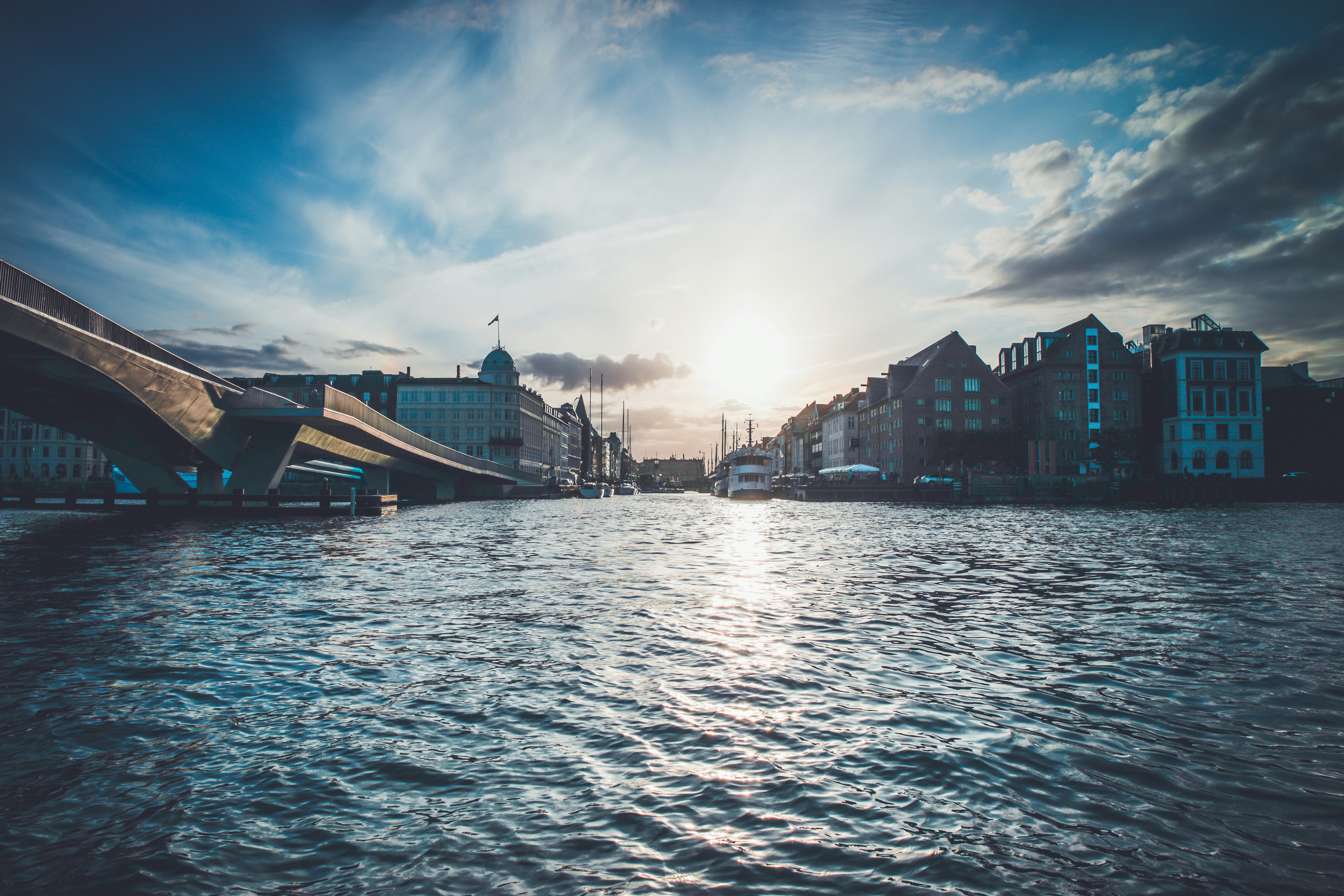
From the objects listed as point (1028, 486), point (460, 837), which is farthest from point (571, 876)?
point (1028, 486)

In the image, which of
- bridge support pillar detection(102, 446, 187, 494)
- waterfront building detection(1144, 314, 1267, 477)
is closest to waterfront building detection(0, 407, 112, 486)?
bridge support pillar detection(102, 446, 187, 494)

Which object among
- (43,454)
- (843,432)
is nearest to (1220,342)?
(843,432)

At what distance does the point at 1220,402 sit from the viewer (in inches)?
3396

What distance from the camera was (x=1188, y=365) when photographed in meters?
86.1

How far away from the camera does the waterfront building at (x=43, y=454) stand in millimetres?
110438

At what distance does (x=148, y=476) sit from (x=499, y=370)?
82181mm

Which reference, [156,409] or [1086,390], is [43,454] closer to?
[156,409]

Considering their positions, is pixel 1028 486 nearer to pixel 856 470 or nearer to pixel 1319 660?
pixel 856 470

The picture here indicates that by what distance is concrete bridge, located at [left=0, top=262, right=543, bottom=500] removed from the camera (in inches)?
1030

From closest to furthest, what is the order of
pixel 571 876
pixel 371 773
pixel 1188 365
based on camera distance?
pixel 571 876 → pixel 371 773 → pixel 1188 365

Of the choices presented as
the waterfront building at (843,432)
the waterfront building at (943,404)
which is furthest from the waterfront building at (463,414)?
the waterfront building at (943,404)

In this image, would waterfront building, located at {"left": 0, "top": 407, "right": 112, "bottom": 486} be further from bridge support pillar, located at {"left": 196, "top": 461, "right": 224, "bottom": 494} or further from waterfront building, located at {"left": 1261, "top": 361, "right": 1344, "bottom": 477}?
waterfront building, located at {"left": 1261, "top": 361, "right": 1344, "bottom": 477}

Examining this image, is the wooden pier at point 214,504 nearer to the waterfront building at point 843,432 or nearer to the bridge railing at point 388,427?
the bridge railing at point 388,427

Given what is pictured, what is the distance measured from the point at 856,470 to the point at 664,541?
186ft
